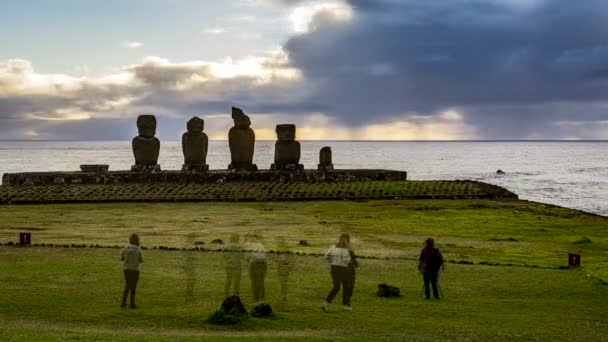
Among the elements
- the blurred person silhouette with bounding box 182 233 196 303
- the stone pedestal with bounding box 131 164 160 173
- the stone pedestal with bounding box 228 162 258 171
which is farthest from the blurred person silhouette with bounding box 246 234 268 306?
the stone pedestal with bounding box 131 164 160 173

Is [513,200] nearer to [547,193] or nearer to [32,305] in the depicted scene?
[547,193]

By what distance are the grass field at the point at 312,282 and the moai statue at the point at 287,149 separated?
2309cm

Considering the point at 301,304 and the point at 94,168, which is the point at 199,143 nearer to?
the point at 94,168

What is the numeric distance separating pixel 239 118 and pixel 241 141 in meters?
2.05

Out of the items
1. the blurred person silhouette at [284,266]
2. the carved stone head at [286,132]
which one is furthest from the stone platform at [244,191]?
the blurred person silhouette at [284,266]

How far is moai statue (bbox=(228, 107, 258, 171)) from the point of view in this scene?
2682 inches

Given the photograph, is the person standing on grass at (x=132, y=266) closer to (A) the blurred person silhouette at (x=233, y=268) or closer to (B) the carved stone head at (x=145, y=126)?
(A) the blurred person silhouette at (x=233, y=268)

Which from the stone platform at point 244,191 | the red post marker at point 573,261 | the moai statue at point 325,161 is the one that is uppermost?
the moai statue at point 325,161

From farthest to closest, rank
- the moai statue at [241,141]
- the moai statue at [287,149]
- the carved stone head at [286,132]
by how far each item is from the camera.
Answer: the moai statue at [287,149] < the carved stone head at [286,132] < the moai statue at [241,141]

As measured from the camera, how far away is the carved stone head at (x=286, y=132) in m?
69.8

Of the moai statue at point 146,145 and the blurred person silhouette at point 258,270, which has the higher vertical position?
the moai statue at point 146,145

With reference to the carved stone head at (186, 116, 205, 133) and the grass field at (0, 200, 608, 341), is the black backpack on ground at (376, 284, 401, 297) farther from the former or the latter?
the carved stone head at (186, 116, 205, 133)

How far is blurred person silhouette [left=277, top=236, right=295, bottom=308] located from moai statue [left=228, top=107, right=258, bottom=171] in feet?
114

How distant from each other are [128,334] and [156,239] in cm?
1901
